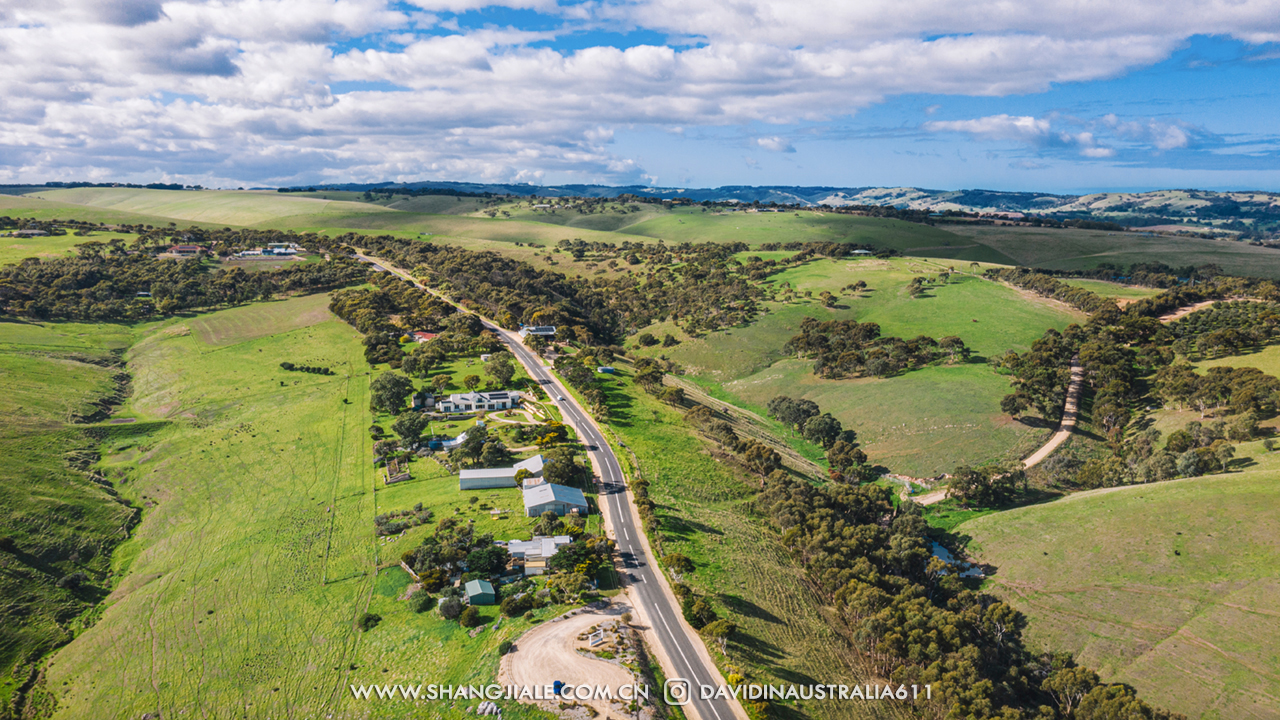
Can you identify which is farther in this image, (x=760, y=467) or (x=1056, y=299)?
(x=1056, y=299)

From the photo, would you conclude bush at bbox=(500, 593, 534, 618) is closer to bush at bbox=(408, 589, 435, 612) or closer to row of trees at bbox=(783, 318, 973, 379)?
bush at bbox=(408, 589, 435, 612)

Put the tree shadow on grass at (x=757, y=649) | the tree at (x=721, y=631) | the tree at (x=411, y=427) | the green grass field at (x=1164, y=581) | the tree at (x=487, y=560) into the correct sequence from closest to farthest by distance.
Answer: the green grass field at (x=1164, y=581) < the tree at (x=721, y=631) < the tree shadow on grass at (x=757, y=649) < the tree at (x=487, y=560) < the tree at (x=411, y=427)

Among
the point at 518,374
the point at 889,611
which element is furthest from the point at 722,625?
the point at 518,374

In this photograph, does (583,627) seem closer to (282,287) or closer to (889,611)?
(889,611)

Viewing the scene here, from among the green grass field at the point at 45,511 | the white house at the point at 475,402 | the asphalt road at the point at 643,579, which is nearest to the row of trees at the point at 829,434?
the asphalt road at the point at 643,579

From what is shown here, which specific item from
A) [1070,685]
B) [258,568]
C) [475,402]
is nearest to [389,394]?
[475,402]

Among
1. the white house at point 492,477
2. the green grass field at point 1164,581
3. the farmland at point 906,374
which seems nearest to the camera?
the green grass field at point 1164,581

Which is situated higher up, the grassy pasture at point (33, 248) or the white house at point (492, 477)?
the grassy pasture at point (33, 248)

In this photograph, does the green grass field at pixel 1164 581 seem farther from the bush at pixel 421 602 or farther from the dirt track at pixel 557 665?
the bush at pixel 421 602
